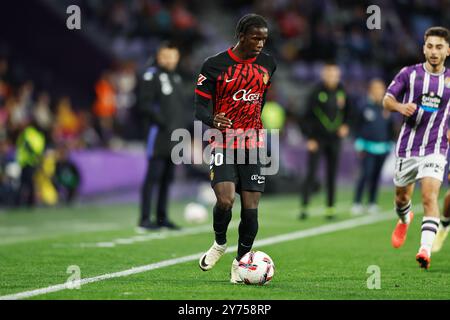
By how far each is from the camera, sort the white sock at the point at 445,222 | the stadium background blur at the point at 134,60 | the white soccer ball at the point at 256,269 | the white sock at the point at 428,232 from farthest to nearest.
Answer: the stadium background blur at the point at 134,60 → the white sock at the point at 445,222 → the white sock at the point at 428,232 → the white soccer ball at the point at 256,269

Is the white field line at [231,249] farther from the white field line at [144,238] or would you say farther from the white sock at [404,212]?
the white sock at [404,212]

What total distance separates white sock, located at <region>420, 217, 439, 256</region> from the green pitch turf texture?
255 mm

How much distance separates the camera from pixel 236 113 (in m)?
8.31

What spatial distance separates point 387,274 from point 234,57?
2.43 meters

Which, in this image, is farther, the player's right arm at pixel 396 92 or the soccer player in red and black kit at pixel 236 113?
the player's right arm at pixel 396 92

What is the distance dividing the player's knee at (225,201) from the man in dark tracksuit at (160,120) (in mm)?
5480

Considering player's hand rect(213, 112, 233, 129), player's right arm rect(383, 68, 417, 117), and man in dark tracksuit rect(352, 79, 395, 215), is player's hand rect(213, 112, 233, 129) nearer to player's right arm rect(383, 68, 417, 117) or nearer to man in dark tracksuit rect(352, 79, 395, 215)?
player's right arm rect(383, 68, 417, 117)

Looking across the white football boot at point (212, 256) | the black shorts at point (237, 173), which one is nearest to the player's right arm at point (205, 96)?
the black shorts at point (237, 173)

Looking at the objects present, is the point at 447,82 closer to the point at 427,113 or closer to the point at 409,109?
the point at 427,113

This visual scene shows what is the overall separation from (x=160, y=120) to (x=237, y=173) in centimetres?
554

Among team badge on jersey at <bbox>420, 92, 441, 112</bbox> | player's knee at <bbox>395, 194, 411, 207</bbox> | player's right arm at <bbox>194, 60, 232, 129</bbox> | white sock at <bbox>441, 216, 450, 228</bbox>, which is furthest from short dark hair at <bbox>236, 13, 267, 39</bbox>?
white sock at <bbox>441, 216, 450, 228</bbox>

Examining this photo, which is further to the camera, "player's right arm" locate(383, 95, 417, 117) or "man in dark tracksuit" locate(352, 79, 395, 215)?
"man in dark tracksuit" locate(352, 79, 395, 215)

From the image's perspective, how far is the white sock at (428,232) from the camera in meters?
8.95

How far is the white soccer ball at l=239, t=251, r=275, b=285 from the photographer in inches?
316
